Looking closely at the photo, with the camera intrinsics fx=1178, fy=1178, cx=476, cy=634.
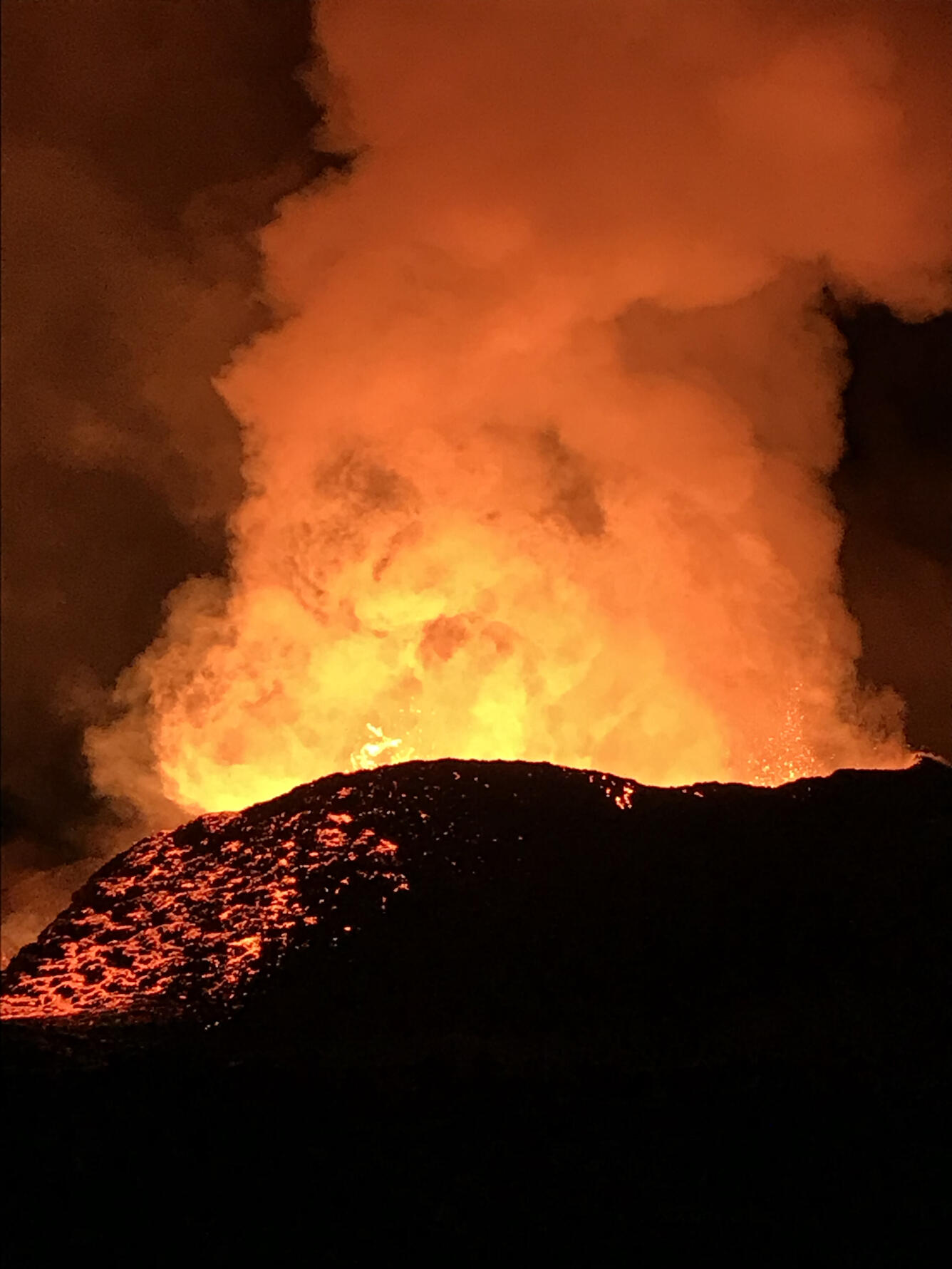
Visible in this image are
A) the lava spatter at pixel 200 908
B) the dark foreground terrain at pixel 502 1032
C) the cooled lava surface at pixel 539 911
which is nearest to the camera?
the dark foreground terrain at pixel 502 1032

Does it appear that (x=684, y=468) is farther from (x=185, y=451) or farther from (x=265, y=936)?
(x=265, y=936)

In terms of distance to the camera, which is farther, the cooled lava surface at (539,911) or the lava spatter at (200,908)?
the lava spatter at (200,908)

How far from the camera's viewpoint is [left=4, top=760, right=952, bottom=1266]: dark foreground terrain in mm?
4082

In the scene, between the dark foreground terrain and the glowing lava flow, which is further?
the glowing lava flow

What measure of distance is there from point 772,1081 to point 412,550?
5.77 metres

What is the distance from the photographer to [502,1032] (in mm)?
4723

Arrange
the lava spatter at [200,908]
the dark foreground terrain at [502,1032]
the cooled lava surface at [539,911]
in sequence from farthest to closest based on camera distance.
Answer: the lava spatter at [200,908] < the cooled lava surface at [539,911] < the dark foreground terrain at [502,1032]

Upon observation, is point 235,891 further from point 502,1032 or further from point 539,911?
point 502,1032

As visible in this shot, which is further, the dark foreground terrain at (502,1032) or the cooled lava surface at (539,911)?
the cooled lava surface at (539,911)

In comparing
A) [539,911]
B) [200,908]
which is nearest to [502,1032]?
[539,911]

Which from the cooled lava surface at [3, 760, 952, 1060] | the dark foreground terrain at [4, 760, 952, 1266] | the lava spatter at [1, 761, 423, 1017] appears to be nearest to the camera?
the dark foreground terrain at [4, 760, 952, 1266]

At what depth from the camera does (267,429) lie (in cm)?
1036

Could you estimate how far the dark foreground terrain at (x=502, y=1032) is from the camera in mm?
4082

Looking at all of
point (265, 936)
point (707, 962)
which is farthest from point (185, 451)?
point (707, 962)
